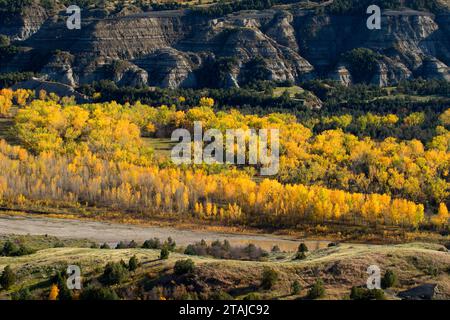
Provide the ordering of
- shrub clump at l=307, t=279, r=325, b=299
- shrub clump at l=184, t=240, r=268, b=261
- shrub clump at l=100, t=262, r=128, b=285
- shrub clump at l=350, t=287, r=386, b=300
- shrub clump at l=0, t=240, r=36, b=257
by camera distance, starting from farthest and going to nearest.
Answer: shrub clump at l=184, t=240, r=268, b=261 < shrub clump at l=0, t=240, r=36, b=257 < shrub clump at l=100, t=262, r=128, b=285 < shrub clump at l=307, t=279, r=325, b=299 < shrub clump at l=350, t=287, r=386, b=300

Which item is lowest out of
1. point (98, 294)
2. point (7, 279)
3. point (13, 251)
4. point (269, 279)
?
point (13, 251)

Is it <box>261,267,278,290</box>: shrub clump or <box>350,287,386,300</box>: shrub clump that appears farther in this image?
<box>261,267,278,290</box>: shrub clump

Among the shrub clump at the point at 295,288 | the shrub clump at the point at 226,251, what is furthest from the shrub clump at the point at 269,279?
the shrub clump at the point at 226,251

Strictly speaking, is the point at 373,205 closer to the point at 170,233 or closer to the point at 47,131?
the point at 170,233

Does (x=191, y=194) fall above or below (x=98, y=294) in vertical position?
above

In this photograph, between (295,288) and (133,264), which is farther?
(133,264)

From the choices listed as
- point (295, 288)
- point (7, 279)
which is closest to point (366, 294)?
point (295, 288)

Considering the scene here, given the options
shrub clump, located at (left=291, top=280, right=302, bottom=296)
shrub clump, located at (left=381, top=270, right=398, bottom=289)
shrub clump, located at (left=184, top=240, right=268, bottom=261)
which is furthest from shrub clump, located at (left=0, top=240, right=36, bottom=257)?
shrub clump, located at (left=381, top=270, right=398, bottom=289)

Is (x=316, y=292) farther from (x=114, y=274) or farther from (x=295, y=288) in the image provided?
(x=114, y=274)

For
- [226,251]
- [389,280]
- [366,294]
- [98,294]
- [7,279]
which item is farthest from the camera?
[226,251]

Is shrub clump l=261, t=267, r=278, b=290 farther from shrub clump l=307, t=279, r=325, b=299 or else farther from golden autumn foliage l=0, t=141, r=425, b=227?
golden autumn foliage l=0, t=141, r=425, b=227

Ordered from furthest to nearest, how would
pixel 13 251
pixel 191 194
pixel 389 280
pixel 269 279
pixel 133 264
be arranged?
pixel 191 194 < pixel 13 251 < pixel 133 264 < pixel 389 280 < pixel 269 279
